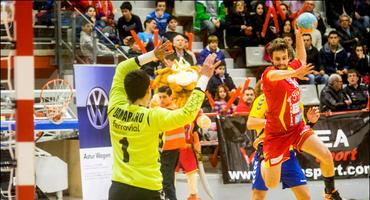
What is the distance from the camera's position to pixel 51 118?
33.6ft

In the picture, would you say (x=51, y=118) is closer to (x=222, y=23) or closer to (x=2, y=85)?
(x=2, y=85)

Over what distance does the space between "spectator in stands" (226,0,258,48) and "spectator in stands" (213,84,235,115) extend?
111 inches

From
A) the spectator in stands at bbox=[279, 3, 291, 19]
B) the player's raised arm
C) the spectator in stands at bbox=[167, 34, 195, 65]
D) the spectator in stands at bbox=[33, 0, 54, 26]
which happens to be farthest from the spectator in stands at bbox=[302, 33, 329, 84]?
the player's raised arm

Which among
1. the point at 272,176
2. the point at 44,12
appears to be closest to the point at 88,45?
the point at 44,12

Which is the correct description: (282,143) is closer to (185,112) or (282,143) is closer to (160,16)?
(185,112)

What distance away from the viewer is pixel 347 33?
18.0 m

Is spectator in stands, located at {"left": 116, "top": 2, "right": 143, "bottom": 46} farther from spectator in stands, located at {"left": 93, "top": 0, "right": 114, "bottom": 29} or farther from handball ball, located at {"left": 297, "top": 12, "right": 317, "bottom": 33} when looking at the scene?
handball ball, located at {"left": 297, "top": 12, "right": 317, "bottom": 33}

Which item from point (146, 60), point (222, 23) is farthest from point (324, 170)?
point (222, 23)

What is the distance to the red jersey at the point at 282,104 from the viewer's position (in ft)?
25.2

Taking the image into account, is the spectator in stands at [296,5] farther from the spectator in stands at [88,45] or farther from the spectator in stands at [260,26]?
the spectator in stands at [88,45]

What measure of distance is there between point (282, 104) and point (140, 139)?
2702 millimetres

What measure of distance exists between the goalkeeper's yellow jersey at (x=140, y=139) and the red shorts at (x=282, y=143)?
2.36 meters

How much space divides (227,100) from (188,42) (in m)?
1.39

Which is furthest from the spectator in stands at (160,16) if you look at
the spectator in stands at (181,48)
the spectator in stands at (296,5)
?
the spectator in stands at (296,5)
